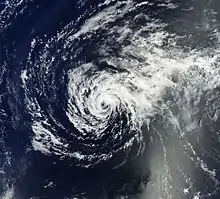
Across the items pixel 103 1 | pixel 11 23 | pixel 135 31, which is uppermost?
pixel 11 23

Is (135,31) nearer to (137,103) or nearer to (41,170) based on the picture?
(137,103)

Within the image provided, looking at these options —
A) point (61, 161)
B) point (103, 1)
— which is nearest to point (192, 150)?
point (61, 161)

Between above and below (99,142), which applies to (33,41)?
above

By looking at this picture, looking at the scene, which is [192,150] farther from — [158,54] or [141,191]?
[158,54]

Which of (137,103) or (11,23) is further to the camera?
(11,23)

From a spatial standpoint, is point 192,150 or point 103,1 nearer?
point 192,150

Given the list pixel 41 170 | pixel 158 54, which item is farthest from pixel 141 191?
pixel 158 54
